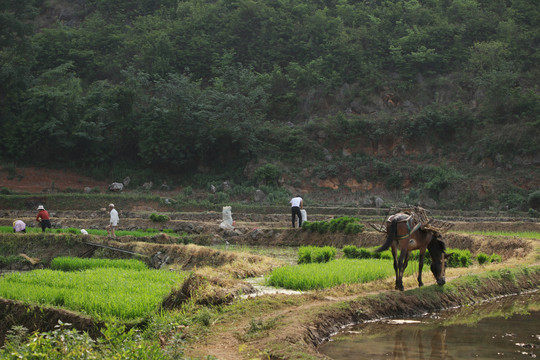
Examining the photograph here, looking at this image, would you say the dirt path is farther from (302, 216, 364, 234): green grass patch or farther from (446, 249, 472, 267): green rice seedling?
(302, 216, 364, 234): green grass patch

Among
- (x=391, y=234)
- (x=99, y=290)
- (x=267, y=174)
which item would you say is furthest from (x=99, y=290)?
(x=267, y=174)

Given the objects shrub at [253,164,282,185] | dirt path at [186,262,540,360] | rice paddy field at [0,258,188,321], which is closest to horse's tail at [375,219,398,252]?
dirt path at [186,262,540,360]

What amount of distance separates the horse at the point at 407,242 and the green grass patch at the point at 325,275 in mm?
1233

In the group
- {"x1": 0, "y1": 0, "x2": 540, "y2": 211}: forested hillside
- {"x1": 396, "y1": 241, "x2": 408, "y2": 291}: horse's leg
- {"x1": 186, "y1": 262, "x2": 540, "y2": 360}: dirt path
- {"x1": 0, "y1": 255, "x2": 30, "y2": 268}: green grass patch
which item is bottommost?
{"x1": 0, "y1": 255, "x2": 30, "y2": 268}: green grass patch

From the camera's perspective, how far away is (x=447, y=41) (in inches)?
1873

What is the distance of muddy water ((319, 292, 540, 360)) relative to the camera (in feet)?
24.4

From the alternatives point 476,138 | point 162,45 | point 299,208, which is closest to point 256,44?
point 162,45

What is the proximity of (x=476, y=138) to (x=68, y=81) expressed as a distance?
3214cm

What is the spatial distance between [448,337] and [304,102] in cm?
4093

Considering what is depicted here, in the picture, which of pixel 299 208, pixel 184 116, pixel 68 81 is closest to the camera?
pixel 299 208

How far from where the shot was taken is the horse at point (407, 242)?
10336 millimetres

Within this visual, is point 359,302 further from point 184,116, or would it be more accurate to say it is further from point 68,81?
point 68,81

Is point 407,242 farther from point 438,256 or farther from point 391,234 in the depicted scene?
point 438,256

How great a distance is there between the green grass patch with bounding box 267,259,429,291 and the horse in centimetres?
123
